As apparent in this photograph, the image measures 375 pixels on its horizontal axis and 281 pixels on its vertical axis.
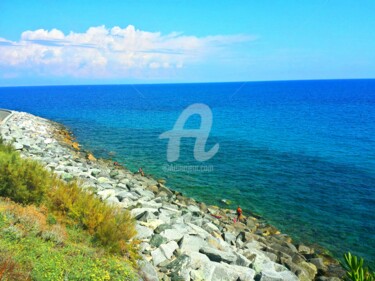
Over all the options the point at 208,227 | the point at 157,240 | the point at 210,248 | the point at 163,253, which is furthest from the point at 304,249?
the point at 163,253

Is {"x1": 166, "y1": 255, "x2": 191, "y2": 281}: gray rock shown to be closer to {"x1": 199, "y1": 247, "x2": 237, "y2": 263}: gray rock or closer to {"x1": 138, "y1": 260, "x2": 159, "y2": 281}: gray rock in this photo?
{"x1": 138, "y1": 260, "x2": 159, "y2": 281}: gray rock

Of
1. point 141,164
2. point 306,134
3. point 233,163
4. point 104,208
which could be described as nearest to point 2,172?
point 104,208

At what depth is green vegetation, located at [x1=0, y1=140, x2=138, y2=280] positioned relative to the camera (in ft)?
20.9

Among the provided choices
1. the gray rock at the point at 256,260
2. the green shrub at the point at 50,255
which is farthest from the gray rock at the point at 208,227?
the green shrub at the point at 50,255

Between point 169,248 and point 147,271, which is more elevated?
point 147,271

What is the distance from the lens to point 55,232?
25.5 ft

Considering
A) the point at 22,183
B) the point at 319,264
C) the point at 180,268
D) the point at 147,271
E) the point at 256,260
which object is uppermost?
the point at 22,183

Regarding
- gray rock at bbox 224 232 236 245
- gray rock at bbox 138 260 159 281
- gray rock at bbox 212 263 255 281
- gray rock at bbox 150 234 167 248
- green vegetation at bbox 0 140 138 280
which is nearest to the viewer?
green vegetation at bbox 0 140 138 280

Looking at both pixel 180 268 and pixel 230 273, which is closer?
pixel 180 268

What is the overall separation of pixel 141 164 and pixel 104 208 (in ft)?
66.6

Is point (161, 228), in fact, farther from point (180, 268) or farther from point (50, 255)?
point (50, 255)

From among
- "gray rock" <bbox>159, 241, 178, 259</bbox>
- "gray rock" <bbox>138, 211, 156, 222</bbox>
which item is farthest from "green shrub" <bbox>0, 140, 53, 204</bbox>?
"gray rock" <bbox>159, 241, 178, 259</bbox>

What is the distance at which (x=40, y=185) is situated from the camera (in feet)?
31.4

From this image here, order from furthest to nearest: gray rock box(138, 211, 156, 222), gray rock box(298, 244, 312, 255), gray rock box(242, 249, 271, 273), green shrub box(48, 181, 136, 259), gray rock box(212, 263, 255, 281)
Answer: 1. gray rock box(298, 244, 312, 255)
2. gray rock box(138, 211, 156, 222)
3. gray rock box(242, 249, 271, 273)
4. gray rock box(212, 263, 255, 281)
5. green shrub box(48, 181, 136, 259)
